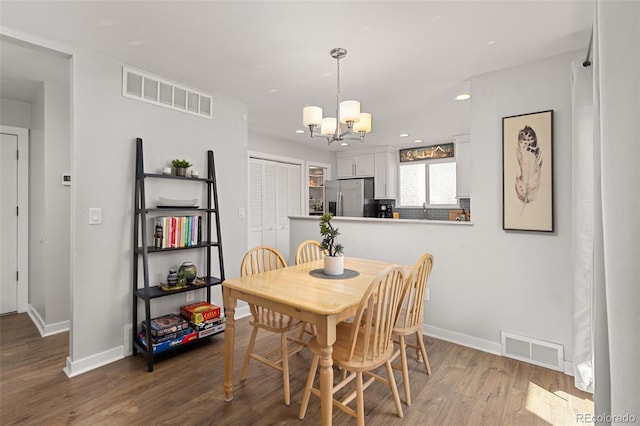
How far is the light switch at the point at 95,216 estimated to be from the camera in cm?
252

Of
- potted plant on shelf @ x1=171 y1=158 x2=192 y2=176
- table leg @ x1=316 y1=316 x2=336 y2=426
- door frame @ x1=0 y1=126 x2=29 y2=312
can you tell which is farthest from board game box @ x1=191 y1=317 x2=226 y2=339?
door frame @ x1=0 y1=126 x2=29 y2=312

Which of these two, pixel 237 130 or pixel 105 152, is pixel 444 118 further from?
pixel 105 152

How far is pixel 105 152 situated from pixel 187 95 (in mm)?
961

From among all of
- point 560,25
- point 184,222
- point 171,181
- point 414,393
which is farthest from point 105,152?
point 560,25

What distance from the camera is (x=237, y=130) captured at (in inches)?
141

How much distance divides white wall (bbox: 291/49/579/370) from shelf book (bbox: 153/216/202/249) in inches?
80.0

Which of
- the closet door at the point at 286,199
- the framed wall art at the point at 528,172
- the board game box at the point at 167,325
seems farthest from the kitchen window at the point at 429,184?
Result: the board game box at the point at 167,325

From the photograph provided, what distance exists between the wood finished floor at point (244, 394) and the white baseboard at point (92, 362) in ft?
0.20

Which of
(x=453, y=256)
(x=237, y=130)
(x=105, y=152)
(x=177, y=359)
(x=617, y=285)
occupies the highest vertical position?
(x=237, y=130)

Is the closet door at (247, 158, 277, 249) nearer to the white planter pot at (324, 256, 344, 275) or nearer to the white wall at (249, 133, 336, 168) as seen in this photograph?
the white wall at (249, 133, 336, 168)

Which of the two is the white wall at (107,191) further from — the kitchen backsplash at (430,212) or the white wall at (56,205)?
the kitchen backsplash at (430,212)

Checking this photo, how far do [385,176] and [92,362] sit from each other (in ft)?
16.9

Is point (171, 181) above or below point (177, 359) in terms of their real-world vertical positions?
above

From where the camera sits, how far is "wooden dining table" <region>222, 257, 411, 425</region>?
160 centimetres
